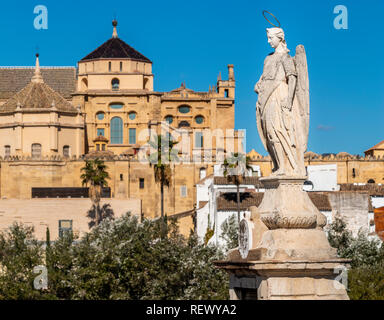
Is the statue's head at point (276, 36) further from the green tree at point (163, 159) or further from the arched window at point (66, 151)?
the arched window at point (66, 151)

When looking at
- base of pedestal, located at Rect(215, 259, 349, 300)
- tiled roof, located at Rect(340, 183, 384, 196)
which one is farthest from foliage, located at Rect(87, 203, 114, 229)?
base of pedestal, located at Rect(215, 259, 349, 300)

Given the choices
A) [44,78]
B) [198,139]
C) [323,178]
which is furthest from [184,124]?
[323,178]

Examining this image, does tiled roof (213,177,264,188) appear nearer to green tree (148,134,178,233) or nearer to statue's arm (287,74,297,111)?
green tree (148,134,178,233)

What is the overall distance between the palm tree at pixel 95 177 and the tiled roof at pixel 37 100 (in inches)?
382

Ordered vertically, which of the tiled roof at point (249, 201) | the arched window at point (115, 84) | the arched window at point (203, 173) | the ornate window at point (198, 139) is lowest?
the tiled roof at point (249, 201)

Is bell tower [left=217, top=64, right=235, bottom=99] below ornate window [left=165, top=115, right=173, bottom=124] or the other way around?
the other way around

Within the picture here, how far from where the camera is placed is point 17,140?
7700cm

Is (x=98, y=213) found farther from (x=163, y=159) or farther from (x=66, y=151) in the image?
(x=66, y=151)

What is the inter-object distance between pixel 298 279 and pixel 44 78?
8482cm

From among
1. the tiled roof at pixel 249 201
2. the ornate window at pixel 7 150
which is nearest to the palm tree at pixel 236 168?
the tiled roof at pixel 249 201

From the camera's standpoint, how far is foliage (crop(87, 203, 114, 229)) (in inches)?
2581

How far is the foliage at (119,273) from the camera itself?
1125 inches

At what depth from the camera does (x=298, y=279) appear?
8.31m

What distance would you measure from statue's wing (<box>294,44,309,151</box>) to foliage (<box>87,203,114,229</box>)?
57.1 metres
